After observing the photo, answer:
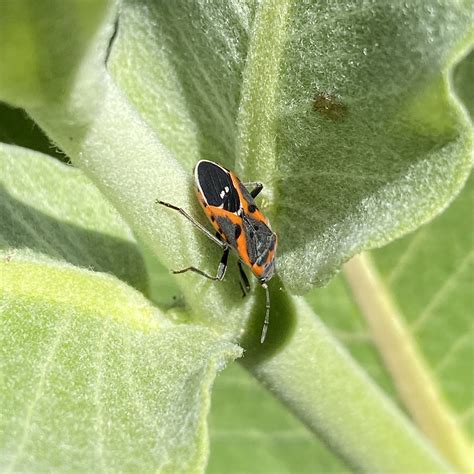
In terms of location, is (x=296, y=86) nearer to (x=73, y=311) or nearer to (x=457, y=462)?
(x=73, y=311)

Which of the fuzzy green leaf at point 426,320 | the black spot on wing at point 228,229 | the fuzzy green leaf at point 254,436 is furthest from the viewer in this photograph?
the fuzzy green leaf at point 254,436

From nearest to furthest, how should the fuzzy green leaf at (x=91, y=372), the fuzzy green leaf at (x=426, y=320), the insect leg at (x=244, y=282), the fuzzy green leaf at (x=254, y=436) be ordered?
the fuzzy green leaf at (x=91, y=372)
the insect leg at (x=244, y=282)
the fuzzy green leaf at (x=426, y=320)
the fuzzy green leaf at (x=254, y=436)

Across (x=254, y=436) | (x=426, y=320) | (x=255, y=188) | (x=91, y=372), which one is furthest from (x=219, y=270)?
(x=254, y=436)

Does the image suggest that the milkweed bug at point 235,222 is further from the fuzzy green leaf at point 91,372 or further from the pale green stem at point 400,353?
the pale green stem at point 400,353

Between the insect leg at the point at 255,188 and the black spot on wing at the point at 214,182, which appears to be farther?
the black spot on wing at the point at 214,182

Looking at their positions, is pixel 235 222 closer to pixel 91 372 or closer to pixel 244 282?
pixel 244 282

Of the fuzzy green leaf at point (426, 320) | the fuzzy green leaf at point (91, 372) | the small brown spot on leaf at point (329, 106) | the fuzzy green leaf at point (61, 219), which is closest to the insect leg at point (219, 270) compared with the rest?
the fuzzy green leaf at point (91, 372)

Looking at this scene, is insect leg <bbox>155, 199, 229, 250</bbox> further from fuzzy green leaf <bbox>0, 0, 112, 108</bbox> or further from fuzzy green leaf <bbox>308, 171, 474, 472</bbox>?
fuzzy green leaf <bbox>308, 171, 474, 472</bbox>
